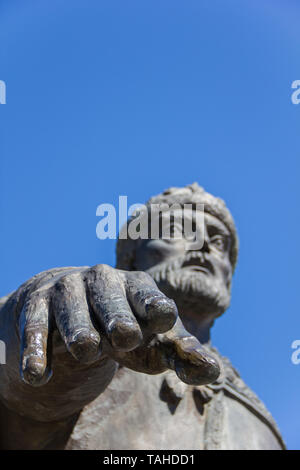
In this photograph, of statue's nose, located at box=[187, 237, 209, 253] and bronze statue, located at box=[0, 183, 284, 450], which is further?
statue's nose, located at box=[187, 237, 209, 253]

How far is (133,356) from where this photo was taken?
2.91m

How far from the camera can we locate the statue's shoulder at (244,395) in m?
5.59

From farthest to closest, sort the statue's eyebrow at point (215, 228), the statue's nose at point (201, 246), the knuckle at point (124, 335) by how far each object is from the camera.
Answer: the statue's eyebrow at point (215, 228) → the statue's nose at point (201, 246) → the knuckle at point (124, 335)

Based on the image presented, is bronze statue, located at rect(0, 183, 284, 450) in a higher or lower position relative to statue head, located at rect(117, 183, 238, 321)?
lower

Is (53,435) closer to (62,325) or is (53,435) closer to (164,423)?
(164,423)

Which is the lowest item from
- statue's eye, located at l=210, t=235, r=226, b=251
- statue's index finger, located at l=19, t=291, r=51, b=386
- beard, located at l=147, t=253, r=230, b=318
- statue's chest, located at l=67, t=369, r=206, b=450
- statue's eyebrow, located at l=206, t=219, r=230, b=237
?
statue's chest, located at l=67, t=369, r=206, b=450

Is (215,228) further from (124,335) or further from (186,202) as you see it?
(124,335)

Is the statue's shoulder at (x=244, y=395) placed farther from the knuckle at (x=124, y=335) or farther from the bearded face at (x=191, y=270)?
the knuckle at (x=124, y=335)

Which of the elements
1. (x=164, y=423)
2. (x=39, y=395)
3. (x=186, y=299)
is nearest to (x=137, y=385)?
(x=164, y=423)

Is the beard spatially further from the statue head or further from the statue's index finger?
the statue's index finger

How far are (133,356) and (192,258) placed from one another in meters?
3.06

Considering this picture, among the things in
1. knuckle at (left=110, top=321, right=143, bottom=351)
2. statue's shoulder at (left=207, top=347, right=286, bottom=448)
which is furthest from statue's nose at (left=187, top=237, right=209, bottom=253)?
knuckle at (left=110, top=321, right=143, bottom=351)

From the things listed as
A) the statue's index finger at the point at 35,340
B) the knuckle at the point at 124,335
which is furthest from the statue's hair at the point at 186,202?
the knuckle at the point at 124,335

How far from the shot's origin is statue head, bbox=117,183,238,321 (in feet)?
18.9
